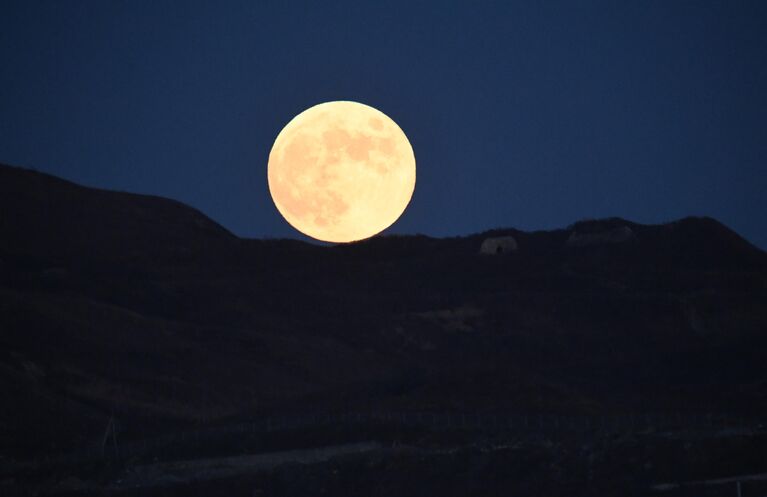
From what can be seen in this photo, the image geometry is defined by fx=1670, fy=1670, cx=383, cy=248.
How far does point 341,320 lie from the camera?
98750 millimetres

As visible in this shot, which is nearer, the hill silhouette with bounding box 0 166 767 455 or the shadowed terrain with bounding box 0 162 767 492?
the shadowed terrain with bounding box 0 162 767 492

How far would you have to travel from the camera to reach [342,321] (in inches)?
3875

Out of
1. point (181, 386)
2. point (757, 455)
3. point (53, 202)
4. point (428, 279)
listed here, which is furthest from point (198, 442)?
point (53, 202)

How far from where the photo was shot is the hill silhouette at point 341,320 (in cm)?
7356

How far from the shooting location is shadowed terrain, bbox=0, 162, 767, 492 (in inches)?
2872

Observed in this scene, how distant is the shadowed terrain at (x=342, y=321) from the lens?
239ft

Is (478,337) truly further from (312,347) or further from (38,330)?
(38,330)

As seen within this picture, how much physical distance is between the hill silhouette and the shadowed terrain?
6.7 inches

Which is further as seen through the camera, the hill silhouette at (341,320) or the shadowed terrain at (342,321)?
the hill silhouette at (341,320)

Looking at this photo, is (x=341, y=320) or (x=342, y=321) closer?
(x=342, y=321)

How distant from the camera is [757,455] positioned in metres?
50.2

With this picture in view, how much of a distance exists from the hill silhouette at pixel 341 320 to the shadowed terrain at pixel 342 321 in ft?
0.56

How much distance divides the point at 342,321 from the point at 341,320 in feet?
1.06

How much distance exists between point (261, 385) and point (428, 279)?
93.7 ft
